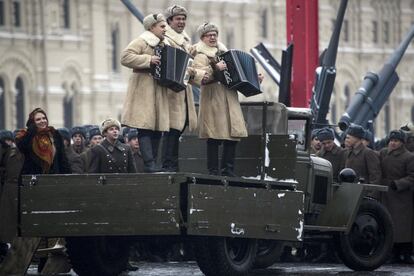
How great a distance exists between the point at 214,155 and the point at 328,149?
370 cm

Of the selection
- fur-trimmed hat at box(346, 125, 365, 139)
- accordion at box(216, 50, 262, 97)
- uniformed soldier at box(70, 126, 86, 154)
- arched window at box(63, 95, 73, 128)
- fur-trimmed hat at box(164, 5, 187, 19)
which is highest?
fur-trimmed hat at box(164, 5, 187, 19)

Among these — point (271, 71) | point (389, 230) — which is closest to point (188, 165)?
point (389, 230)

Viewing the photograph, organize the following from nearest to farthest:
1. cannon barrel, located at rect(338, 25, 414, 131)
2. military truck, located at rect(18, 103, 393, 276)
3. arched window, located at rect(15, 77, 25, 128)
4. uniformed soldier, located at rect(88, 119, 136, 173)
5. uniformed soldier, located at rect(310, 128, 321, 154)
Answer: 1. military truck, located at rect(18, 103, 393, 276)
2. uniformed soldier, located at rect(88, 119, 136, 173)
3. uniformed soldier, located at rect(310, 128, 321, 154)
4. cannon barrel, located at rect(338, 25, 414, 131)
5. arched window, located at rect(15, 77, 25, 128)

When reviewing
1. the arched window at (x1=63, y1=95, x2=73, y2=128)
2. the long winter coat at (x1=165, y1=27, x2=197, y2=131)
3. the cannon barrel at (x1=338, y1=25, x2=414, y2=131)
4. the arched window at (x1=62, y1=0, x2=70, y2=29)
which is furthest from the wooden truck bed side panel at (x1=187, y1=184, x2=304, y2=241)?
the arched window at (x1=62, y1=0, x2=70, y2=29)

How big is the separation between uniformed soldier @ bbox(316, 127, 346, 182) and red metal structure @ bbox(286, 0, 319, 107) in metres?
A: 6.24

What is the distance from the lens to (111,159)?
16.5m

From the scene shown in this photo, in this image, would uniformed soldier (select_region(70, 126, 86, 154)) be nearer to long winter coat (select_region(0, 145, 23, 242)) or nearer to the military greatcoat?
long winter coat (select_region(0, 145, 23, 242))

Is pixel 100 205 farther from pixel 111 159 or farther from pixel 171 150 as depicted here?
pixel 111 159

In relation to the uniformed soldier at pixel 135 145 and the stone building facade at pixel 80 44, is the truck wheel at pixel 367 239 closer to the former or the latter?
the uniformed soldier at pixel 135 145

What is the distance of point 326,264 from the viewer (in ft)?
61.1

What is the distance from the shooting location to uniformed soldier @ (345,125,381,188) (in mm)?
18984

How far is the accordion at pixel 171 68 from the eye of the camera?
1515cm

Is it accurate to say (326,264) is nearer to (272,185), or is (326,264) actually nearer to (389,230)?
(389,230)

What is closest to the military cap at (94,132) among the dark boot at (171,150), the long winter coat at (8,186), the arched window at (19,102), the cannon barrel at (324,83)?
the long winter coat at (8,186)
